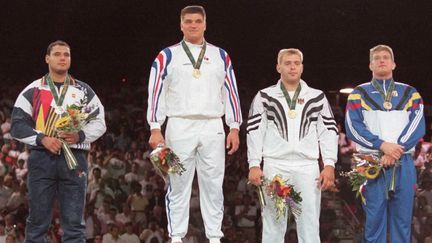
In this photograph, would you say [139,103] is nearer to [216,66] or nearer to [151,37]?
[151,37]

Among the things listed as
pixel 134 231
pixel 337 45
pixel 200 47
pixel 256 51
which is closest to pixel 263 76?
pixel 256 51

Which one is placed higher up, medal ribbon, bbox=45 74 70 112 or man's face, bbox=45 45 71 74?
man's face, bbox=45 45 71 74

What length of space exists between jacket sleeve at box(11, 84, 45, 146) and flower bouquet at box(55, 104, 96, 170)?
203 millimetres

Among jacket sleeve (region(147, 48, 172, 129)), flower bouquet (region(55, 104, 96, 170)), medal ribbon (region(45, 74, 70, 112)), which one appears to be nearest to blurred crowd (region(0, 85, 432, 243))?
jacket sleeve (region(147, 48, 172, 129))

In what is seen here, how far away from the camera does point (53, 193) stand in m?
7.50

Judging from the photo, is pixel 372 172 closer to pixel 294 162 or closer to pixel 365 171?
pixel 365 171

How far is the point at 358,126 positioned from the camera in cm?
784

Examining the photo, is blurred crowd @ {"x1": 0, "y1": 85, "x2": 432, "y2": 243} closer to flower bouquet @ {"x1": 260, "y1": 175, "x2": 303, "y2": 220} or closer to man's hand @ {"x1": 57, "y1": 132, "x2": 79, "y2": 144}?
flower bouquet @ {"x1": 260, "y1": 175, "x2": 303, "y2": 220}

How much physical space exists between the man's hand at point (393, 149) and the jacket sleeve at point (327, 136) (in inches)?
18.1

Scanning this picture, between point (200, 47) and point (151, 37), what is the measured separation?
475 inches

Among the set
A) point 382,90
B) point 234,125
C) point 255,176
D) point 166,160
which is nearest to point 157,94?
point 166,160

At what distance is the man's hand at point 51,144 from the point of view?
→ 7391mm

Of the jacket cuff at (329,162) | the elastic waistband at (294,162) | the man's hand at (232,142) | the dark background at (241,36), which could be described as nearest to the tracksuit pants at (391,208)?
the jacket cuff at (329,162)

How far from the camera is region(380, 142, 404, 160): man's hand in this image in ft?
24.9
